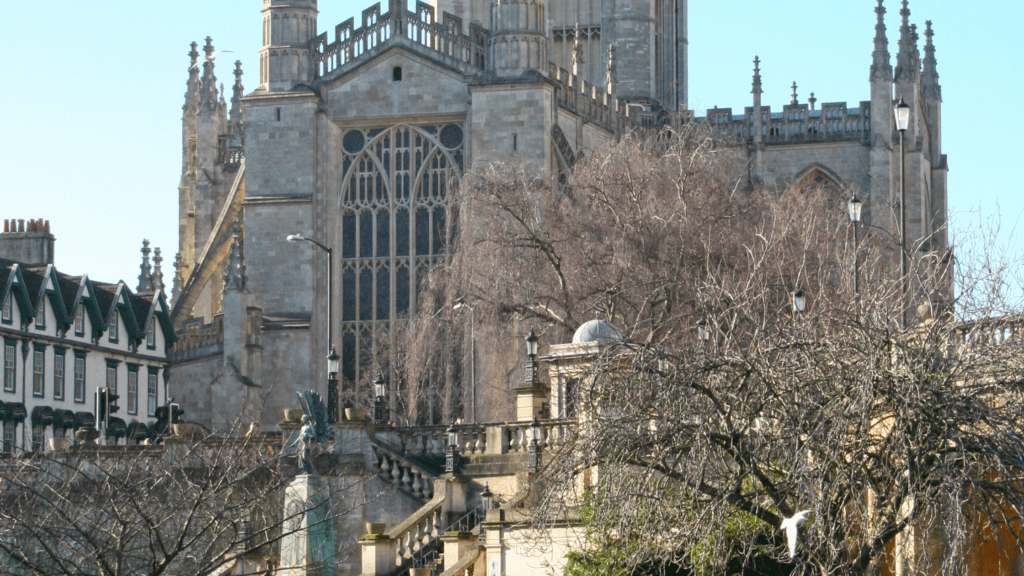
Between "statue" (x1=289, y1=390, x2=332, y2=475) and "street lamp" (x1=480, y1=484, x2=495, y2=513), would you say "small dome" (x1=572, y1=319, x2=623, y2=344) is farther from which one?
"statue" (x1=289, y1=390, x2=332, y2=475)

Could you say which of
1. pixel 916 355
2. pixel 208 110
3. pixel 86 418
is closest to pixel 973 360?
pixel 916 355

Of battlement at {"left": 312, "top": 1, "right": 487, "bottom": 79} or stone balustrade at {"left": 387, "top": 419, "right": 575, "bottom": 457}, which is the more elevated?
battlement at {"left": 312, "top": 1, "right": 487, "bottom": 79}

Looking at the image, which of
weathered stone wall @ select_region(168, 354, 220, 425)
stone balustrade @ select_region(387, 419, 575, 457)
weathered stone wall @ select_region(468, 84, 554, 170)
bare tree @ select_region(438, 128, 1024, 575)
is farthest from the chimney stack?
bare tree @ select_region(438, 128, 1024, 575)

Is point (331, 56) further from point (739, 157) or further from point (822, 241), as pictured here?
point (822, 241)

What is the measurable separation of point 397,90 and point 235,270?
21.0 feet

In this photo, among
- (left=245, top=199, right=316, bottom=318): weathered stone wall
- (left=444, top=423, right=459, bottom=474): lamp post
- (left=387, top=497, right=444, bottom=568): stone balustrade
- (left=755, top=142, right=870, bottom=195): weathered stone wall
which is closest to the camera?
(left=387, top=497, right=444, bottom=568): stone balustrade

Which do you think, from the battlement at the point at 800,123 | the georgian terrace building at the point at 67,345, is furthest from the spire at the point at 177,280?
the battlement at the point at 800,123

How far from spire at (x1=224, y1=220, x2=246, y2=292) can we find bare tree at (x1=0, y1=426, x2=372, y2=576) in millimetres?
12804

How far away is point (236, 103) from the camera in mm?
69812

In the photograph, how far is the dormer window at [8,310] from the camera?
175ft

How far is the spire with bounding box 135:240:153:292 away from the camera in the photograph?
6450 centimetres

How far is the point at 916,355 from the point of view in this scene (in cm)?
2170

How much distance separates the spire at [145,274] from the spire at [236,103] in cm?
500

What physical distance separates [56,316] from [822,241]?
2315 centimetres
